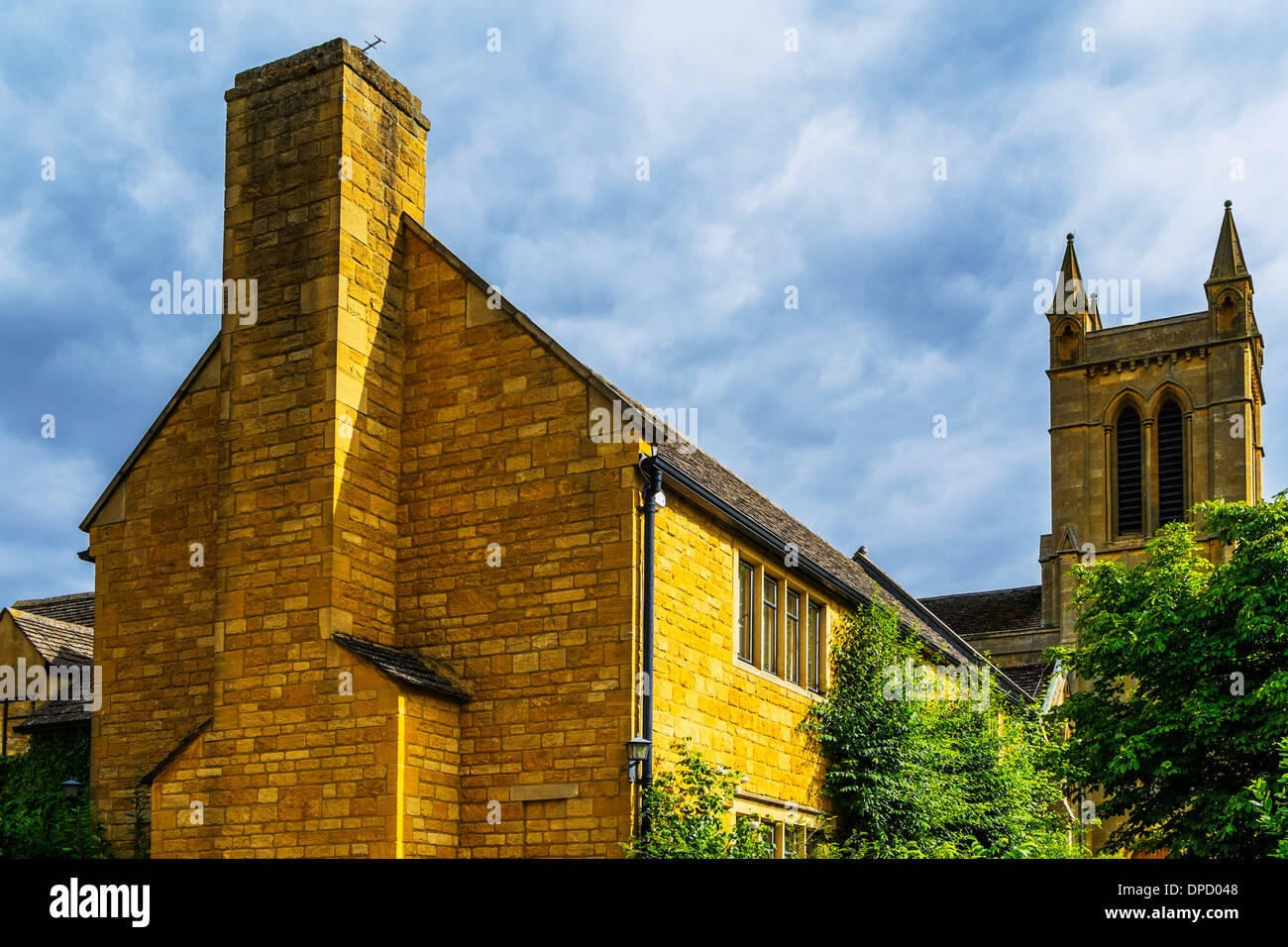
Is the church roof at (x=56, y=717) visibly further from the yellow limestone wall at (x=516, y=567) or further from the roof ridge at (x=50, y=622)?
the yellow limestone wall at (x=516, y=567)

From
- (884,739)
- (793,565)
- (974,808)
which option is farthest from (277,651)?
(974,808)

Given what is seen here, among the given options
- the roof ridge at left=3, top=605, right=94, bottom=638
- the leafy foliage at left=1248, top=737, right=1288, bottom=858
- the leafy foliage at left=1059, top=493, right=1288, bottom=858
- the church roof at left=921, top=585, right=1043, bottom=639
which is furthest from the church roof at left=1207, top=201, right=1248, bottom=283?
the roof ridge at left=3, top=605, right=94, bottom=638

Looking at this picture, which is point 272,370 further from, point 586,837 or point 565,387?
point 586,837

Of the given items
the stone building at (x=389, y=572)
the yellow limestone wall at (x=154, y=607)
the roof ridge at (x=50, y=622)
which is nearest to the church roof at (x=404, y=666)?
the stone building at (x=389, y=572)

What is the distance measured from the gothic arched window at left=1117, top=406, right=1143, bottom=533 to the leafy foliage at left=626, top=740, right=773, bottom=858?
48.3 meters

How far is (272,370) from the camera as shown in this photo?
1922 centimetres

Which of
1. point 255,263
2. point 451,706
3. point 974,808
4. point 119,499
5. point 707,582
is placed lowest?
point 974,808

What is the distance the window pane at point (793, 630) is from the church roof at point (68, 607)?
15328mm

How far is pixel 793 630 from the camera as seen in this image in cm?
2245

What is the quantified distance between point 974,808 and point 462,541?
31.4 ft

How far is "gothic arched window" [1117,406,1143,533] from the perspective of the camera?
207ft

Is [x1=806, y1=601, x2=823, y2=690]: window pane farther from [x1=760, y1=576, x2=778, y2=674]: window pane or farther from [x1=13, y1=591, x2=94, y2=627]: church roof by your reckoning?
[x1=13, y1=591, x2=94, y2=627]: church roof

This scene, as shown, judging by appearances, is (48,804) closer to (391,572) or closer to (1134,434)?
(391,572)
